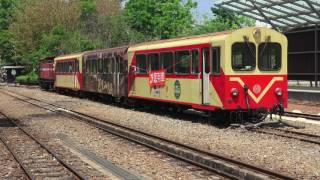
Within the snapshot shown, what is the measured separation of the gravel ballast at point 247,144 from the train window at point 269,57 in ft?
6.89

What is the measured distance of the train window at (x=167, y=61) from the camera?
20109 millimetres

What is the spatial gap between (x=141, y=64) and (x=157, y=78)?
2.21 meters

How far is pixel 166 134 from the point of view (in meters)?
15.8

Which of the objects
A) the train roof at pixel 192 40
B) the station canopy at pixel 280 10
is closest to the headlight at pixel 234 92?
the train roof at pixel 192 40

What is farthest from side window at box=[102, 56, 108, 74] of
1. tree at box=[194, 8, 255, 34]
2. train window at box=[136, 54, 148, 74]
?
tree at box=[194, 8, 255, 34]

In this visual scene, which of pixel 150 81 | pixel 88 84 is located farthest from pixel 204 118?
pixel 88 84

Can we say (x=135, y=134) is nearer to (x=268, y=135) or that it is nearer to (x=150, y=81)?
(x=268, y=135)

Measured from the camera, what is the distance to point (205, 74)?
57.8 feet

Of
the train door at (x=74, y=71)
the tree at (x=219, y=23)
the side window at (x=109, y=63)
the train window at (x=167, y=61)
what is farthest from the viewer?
the tree at (x=219, y=23)

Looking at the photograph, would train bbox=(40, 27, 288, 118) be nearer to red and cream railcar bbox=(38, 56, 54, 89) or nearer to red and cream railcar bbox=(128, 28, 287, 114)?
red and cream railcar bbox=(128, 28, 287, 114)

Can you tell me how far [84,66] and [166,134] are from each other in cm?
1862

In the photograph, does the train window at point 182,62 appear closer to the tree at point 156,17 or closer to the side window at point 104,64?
the side window at point 104,64

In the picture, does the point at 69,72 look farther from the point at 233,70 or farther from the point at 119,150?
the point at 119,150

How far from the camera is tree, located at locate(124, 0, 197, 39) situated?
200ft
